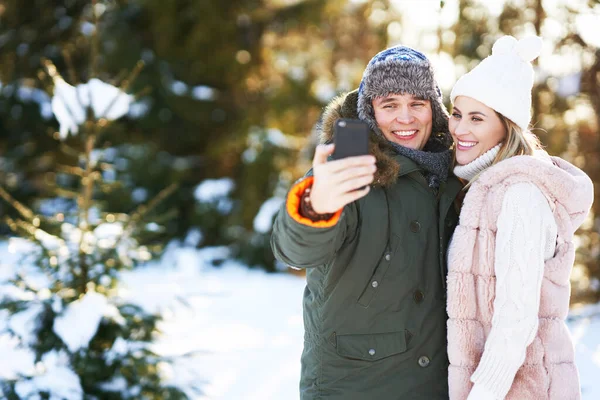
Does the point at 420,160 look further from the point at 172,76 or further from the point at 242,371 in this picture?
the point at 172,76

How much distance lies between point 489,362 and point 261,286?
627 cm

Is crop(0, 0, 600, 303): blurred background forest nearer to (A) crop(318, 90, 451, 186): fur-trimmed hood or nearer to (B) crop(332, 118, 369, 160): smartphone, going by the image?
(A) crop(318, 90, 451, 186): fur-trimmed hood

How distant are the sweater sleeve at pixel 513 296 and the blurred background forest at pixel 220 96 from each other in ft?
17.3

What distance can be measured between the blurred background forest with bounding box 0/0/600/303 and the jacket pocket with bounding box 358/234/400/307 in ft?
17.5

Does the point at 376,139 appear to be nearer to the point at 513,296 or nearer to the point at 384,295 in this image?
the point at 384,295

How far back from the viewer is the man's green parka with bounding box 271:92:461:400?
2.04m

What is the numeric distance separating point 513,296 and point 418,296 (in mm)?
320

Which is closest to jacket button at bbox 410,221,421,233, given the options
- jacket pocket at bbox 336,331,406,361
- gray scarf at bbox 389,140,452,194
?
gray scarf at bbox 389,140,452,194

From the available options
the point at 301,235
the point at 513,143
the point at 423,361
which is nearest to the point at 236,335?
the point at 423,361

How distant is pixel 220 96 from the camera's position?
10.3 m

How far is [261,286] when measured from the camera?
8.09 metres

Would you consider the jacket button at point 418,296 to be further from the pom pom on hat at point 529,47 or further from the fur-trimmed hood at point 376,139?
the pom pom on hat at point 529,47

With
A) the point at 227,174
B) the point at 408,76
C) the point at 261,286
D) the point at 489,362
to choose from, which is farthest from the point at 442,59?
the point at 489,362

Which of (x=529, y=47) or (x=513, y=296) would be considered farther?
(x=529, y=47)
